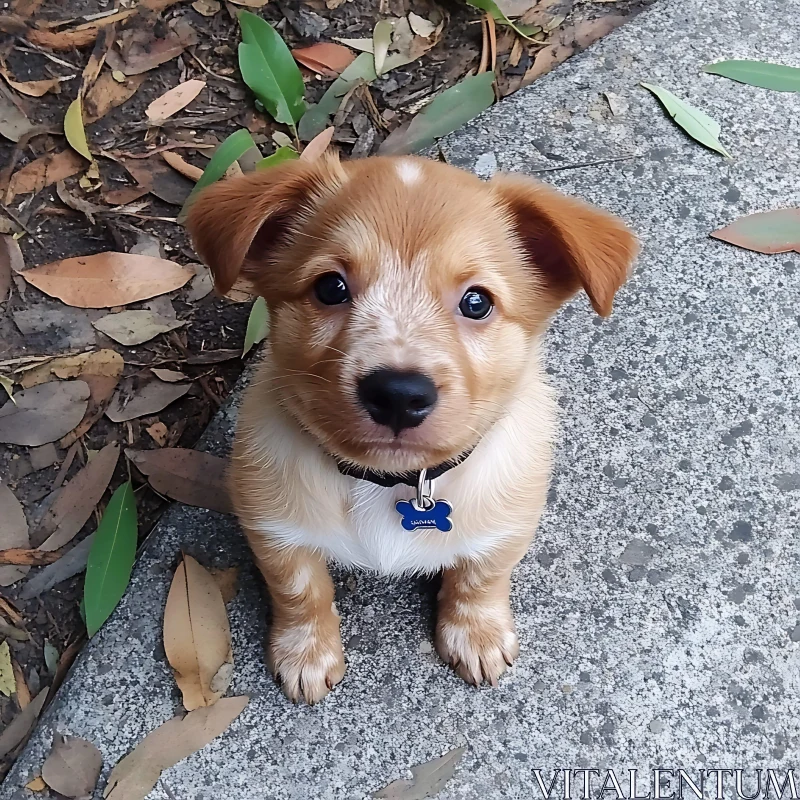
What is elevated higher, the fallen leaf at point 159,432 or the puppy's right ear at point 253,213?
the puppy's right ear at point 253,213

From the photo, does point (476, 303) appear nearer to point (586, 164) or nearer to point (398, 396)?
point (398, 396)

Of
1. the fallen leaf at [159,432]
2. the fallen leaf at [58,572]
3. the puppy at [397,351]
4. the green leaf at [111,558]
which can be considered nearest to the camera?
the puppy at [397,351]

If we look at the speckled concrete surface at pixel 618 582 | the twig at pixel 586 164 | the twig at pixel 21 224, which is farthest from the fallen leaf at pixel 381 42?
the twig at pixel 21 224

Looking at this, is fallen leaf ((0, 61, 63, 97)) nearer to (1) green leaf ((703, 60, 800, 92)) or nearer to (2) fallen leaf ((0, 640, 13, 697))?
(2) fallen leaf ((0, 640, 13, 697))

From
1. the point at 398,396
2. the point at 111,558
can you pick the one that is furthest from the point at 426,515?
the point at 111,558

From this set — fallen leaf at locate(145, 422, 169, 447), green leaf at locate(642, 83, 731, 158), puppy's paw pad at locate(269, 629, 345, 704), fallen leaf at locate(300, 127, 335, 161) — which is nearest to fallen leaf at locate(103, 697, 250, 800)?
puppy's paw pad at locate(269, 629, 345, 704)

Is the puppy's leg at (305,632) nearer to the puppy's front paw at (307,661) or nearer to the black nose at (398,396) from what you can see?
the puppy's front paw at (307,661)

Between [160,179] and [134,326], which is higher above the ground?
[160,179]

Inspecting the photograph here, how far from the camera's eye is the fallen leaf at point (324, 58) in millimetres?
3619

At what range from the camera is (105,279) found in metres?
3.10

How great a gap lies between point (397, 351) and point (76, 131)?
2.37 meters

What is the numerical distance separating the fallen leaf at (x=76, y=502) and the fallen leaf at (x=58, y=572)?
2.3 inches

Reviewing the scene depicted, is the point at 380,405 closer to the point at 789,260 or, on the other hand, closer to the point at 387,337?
the point at 387,337

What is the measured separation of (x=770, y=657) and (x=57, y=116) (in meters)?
3.33
